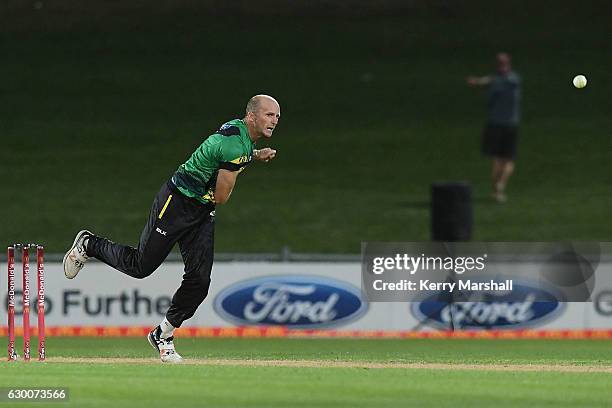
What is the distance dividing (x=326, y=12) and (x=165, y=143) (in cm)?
902

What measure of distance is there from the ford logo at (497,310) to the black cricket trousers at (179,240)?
6945 millimetres

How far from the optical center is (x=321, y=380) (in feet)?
40.2

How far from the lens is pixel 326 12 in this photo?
37625mm

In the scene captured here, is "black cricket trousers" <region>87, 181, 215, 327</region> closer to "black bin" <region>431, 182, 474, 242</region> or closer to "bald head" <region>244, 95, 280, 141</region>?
"bald head" <region>244, 95, 280, 141</region>

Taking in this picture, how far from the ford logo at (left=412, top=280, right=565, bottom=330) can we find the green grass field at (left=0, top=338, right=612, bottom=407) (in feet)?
11.8

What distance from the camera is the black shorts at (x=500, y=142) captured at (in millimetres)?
25422

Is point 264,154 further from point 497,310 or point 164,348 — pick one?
point 497,310

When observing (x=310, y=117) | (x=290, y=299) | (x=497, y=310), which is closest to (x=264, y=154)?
(x=290, y=299)

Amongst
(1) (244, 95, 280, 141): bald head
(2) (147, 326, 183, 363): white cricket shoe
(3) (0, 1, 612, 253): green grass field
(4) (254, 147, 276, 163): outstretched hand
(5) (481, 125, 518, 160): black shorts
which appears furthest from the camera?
(5) (481, 125, 518, 160): black shorts

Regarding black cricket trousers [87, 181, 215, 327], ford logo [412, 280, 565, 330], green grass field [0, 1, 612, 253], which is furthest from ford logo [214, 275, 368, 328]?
black cricket trousers [87, 181, 215, 327]

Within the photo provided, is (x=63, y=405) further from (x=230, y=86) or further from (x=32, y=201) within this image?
(x=230, y=86)

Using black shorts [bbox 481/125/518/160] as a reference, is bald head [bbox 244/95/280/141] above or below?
above

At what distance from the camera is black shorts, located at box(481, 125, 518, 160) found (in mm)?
25422

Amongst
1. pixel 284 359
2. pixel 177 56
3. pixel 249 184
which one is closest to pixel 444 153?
pixel 249 184
